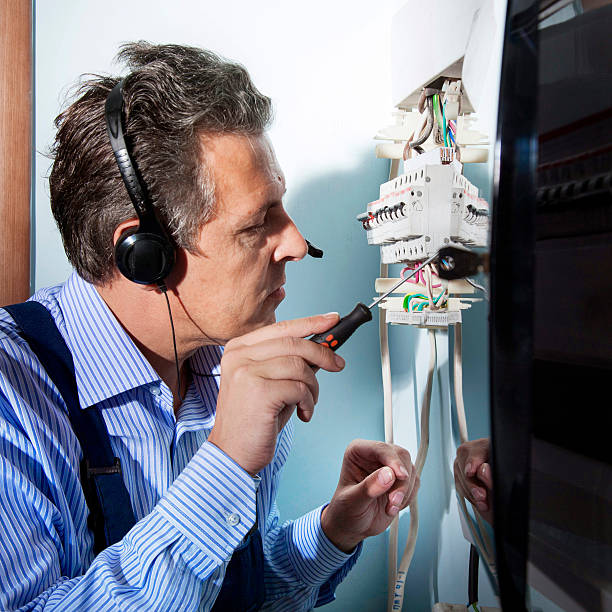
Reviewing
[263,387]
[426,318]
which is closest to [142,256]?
[263,387]

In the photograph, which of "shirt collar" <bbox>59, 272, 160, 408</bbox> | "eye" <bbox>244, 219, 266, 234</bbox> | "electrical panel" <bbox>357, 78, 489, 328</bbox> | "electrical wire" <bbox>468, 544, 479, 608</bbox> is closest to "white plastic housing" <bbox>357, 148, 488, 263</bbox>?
"electrical panel" <bbox>357, 78, 489, 328</bbox>

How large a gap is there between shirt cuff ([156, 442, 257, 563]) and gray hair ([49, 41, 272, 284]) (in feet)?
1.02

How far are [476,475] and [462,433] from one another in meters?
0.06

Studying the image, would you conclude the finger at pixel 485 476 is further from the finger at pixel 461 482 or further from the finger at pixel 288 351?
the finger at pixel 288 351

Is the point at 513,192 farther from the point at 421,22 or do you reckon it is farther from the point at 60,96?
the point at 60,96

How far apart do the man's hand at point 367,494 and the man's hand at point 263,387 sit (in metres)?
0.20

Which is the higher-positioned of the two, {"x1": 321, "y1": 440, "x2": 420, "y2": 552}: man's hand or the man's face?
the man's face

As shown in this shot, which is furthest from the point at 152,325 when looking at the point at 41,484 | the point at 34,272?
the point at 34,272

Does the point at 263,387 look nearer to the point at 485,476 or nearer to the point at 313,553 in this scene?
the point at 485,476

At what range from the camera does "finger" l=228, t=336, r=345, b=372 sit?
0.60 m

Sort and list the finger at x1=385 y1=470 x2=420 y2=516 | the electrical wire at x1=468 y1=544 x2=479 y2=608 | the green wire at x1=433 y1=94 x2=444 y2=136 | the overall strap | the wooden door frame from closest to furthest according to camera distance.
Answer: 1. the electrical wire at x1=468 y1=544 x2=479 y2=608
2. the overall strap
3. the finger at x1=385 y1=470 x2=420 y2=516
4. the green wire at x1=433 y1=94 x2=444 y2=136
5. the wooden door frame

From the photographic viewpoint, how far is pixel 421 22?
957mm

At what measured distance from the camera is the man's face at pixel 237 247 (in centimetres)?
73

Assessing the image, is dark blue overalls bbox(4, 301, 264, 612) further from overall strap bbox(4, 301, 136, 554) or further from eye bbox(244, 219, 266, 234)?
eye bbox(244, 219, 266, 234)
